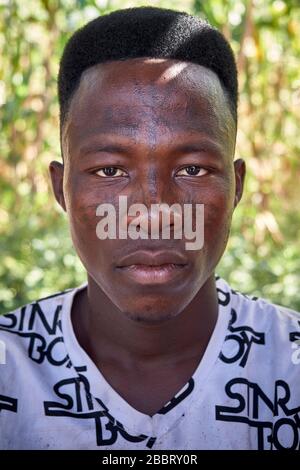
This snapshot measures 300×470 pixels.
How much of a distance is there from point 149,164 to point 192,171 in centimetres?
12

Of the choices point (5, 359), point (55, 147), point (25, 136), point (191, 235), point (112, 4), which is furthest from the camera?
point (25, 136)

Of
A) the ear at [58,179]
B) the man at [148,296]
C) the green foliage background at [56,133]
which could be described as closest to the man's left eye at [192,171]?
the man at [148,296]

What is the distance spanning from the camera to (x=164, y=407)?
69.8 inches

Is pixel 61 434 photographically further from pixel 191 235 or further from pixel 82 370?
pixel 191 235

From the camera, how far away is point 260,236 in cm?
395

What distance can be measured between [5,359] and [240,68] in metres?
2.14

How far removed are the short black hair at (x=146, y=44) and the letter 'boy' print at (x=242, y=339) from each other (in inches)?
22.9

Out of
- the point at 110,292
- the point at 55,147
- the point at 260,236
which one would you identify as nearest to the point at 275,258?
the point at 260,236

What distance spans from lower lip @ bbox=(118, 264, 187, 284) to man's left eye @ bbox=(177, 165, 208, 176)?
228 millimetres

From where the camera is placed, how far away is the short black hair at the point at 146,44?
174 cm

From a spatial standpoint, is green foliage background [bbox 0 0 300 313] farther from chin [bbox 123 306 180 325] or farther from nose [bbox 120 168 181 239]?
chin [bbox 123 306 180 325]

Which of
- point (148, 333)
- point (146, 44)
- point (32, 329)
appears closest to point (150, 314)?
point (148, 333)

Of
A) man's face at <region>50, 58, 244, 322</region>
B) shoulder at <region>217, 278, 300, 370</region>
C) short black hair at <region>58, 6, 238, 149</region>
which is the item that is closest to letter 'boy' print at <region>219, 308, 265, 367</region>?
shoulder at <region>217, 278, 300, 370</region>

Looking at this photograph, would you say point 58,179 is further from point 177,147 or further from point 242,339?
point 242,339
